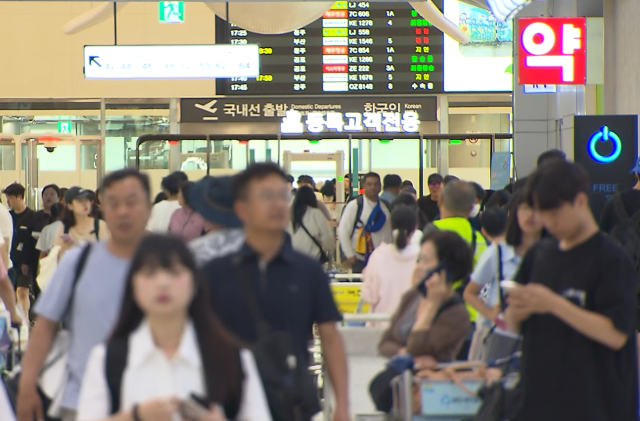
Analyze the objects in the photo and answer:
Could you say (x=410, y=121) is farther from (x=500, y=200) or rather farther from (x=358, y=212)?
(x=500, y=200)

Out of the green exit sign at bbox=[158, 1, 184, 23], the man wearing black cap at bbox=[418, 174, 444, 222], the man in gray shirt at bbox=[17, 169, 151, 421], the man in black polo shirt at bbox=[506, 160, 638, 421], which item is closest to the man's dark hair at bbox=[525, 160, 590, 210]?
the man in black polo shirt at bbox=[506, 160, 638, 421]

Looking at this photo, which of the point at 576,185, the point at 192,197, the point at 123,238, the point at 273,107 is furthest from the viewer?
the point at 273,107

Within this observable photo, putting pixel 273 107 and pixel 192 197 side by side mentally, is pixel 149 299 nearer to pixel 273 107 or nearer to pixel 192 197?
pixel 192 197

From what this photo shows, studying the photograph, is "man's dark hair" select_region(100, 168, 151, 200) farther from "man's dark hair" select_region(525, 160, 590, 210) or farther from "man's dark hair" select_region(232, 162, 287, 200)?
"man's dark hair" select_region(525, 160, 590, 210)

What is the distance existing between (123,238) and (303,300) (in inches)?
26.3

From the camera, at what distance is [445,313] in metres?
4.62

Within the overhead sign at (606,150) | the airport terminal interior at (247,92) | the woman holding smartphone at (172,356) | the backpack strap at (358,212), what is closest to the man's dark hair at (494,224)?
the overhead sign at (606,150)

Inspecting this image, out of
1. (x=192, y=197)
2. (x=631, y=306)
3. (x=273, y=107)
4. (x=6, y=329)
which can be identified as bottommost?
(x=6, y=329)

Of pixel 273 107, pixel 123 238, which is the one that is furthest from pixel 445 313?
pixel 273 107

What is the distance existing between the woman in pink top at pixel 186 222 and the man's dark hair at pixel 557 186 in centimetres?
436

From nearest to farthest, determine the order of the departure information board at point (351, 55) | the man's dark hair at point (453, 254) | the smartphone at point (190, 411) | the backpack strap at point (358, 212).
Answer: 1. the smartphone at point (190, 411)
2. the man's dark hair at point (453, 254)
3. the backpack strap at point (358, 212)
4. the departure information board at point (351, 55)

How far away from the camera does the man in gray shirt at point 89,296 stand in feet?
11.9

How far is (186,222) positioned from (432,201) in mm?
4704

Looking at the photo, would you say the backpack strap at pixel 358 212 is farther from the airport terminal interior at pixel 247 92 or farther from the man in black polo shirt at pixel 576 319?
the man in black polo shirt at pixel 576 319
